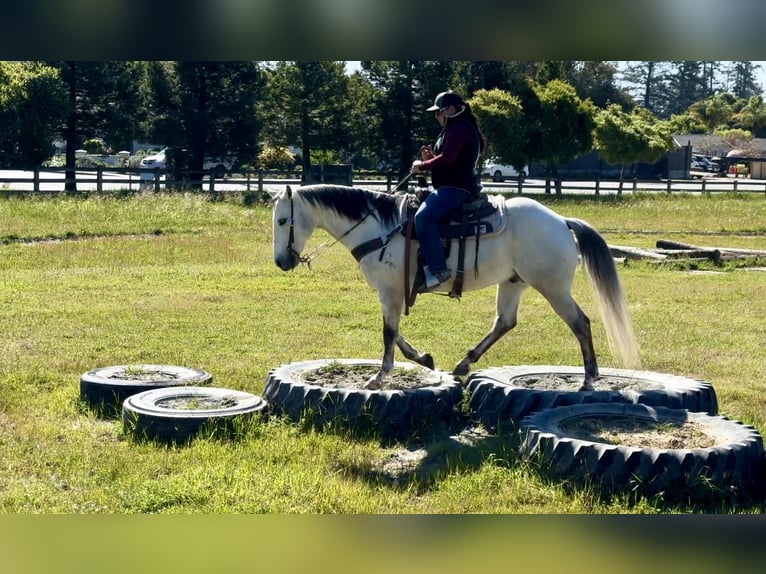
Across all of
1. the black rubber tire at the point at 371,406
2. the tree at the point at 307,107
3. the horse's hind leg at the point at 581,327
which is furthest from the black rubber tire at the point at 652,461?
the tree at the point at 307,107

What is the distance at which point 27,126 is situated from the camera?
41781 millimetres

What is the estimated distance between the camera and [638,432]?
685cm

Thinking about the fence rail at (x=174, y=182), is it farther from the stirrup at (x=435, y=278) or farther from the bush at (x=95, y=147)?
the stirrup at (x=435, y=278)

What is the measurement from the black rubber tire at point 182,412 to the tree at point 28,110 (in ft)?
114

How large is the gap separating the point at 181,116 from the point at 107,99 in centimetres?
490

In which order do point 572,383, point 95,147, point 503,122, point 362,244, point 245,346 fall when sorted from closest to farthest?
point 362,244 → point 572,383 → point 245,346 → point 503,122 → point 95,147

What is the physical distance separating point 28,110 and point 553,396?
127 ft

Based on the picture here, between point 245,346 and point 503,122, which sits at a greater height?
point 503,122

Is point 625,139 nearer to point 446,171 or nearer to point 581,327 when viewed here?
point 581,327

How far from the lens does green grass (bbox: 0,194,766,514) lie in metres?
6.20

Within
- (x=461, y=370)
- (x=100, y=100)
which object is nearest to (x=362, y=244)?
(x=461, y=370)

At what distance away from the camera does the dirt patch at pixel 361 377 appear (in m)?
8.32

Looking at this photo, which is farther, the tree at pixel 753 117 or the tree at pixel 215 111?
the tree at pixel 753 117
